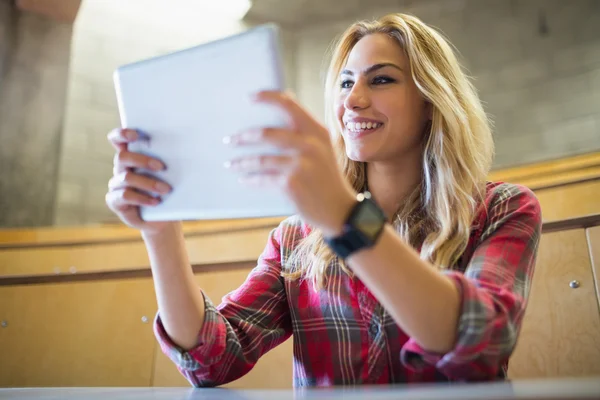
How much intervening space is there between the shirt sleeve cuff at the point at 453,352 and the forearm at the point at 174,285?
302 millimetres

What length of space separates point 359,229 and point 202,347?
353 millimetres

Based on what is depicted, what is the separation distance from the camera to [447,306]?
547 mm

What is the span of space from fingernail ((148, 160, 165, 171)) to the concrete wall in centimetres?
180

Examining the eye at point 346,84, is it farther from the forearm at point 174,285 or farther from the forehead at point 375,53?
the forearm at point 174,285

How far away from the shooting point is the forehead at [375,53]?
945 millimetres

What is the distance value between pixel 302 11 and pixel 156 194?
2.52 meters

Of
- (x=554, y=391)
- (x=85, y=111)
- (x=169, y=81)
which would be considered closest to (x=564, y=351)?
(x=554, y=391)

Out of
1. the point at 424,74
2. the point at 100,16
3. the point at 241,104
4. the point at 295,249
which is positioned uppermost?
the point at 100,16

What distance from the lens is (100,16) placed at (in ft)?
8.43

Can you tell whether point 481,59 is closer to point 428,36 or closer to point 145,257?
point 428,36

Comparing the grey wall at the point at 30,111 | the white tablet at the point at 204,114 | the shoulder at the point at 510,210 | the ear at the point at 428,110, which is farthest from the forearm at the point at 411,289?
the grey wall at the point at 30,111

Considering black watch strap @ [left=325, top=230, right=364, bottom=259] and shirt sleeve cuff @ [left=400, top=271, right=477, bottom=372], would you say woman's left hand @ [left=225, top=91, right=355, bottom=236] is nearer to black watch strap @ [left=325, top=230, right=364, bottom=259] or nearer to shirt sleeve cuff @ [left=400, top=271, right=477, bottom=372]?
black watch strap @ [left=325, top=230, right=364, bottom=259]

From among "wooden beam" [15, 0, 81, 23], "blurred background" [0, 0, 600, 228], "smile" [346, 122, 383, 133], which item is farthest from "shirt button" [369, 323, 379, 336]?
"wooden beam" [15, 0, 81, 23]

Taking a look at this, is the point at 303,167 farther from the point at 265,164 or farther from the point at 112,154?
the point at 112,154
